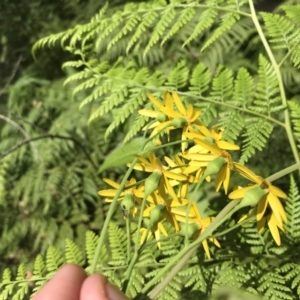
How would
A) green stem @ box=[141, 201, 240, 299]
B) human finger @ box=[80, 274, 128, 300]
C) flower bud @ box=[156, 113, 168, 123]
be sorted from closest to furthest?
human finger @ box=[80, 274, 128, 300] < green stem @ box=[141, 201, 240, 299] < flower bud @ box=[156, 113, 168, 123]

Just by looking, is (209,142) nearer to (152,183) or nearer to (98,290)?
(152,183)

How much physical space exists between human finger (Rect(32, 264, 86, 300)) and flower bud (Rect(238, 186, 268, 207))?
10.0 inches

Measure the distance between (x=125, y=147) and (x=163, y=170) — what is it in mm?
509

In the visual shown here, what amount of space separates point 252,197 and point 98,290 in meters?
0.27

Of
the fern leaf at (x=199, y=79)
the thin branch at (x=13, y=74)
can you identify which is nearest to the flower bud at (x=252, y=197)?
the fern leaf at (x=199, y=79)

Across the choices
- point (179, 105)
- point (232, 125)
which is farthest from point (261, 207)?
point (232, 125)

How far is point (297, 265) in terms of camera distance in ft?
3.01

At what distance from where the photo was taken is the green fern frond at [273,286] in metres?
0.87

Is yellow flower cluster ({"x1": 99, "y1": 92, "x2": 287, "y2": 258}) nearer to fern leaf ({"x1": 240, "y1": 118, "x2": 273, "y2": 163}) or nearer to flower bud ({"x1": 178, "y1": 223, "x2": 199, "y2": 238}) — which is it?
flower bud ({"x1": 178, "y1": 223, "x2": 199, "y2": 238})

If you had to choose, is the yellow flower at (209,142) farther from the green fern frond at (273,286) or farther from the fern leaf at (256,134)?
the green fern frond at (273,286)

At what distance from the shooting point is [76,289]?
49 centimetres

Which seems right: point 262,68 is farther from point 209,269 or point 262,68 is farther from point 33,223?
point 33,223

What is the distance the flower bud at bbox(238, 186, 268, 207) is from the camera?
65 cm

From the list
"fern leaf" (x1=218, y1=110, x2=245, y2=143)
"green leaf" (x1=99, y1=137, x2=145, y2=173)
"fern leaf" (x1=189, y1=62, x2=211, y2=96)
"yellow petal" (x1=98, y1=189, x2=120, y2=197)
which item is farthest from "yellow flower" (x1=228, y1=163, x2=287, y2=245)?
"green leaf" (x1=99, y1=137, x2=145, y2=173)
